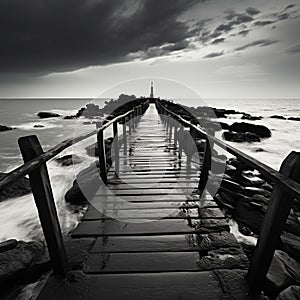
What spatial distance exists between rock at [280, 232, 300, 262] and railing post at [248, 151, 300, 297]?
2525mm

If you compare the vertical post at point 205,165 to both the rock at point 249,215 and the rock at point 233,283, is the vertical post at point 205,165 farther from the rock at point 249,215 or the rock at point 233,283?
the rock at point 233,283

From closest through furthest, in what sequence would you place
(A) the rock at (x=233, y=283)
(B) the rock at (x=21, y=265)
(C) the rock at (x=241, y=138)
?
(A) the rock at (x=233, y=283) → (B) the rock at (x=21, y=265) → (C) the rock at (x=241, y=138)

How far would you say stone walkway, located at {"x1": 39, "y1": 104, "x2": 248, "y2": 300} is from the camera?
7.16 ft

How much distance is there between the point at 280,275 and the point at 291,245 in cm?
153

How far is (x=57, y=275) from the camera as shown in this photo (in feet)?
7.48

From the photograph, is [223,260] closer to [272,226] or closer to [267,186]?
[272,226]

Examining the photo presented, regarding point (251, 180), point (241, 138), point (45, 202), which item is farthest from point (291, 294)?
point (241, 138)

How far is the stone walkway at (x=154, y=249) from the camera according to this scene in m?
2.18

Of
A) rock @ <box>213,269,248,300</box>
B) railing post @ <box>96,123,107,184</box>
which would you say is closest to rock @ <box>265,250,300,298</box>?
rock @ <box>213,269,248,300</box>

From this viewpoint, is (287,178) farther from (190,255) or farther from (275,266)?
(275,266)

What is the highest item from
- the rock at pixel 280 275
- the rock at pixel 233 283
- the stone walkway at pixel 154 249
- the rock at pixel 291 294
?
the rock at pixel 233 283

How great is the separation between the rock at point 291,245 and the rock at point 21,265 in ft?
13.4

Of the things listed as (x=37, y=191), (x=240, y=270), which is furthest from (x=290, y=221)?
(x=37, y=191)

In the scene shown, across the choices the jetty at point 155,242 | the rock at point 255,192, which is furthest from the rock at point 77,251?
the rock at point 255,192
